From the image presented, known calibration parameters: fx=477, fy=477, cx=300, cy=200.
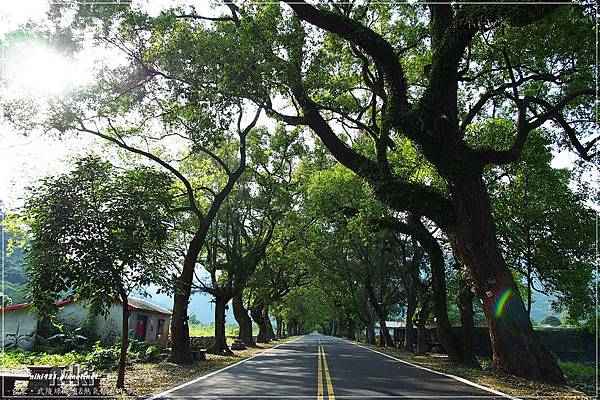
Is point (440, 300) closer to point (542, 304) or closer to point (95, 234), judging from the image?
point (95, 234)

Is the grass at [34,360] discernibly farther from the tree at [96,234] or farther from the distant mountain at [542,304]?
the distant mountain at [542,304]

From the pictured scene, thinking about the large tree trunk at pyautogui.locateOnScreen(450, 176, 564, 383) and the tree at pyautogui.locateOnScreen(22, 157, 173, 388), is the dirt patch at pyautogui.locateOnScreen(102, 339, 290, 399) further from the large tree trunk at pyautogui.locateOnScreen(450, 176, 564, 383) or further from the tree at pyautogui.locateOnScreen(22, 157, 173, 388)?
the large tree trunk at pyautogui.locateOnScreen(450, 176, 564, 383)

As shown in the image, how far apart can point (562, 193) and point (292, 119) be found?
10678 millimetres

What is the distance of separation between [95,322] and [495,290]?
2339cm

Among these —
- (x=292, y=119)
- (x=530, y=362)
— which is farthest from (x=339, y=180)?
(x=530, y=362)

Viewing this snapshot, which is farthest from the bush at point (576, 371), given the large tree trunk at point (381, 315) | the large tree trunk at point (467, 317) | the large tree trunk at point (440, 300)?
the large tree trunk at point (381, 315)

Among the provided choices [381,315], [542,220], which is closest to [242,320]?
[381,315]

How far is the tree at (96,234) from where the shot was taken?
928 centimetres

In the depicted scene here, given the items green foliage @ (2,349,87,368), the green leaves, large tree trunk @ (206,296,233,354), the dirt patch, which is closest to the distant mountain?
the dirt patch

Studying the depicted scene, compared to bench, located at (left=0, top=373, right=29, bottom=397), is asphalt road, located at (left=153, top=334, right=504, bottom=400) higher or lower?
lower

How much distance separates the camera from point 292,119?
14734mm

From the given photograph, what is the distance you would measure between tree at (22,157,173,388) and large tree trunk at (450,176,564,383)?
730 centimetres

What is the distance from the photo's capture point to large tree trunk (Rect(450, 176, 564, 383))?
10977mm

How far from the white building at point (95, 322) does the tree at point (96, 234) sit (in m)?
8.22
